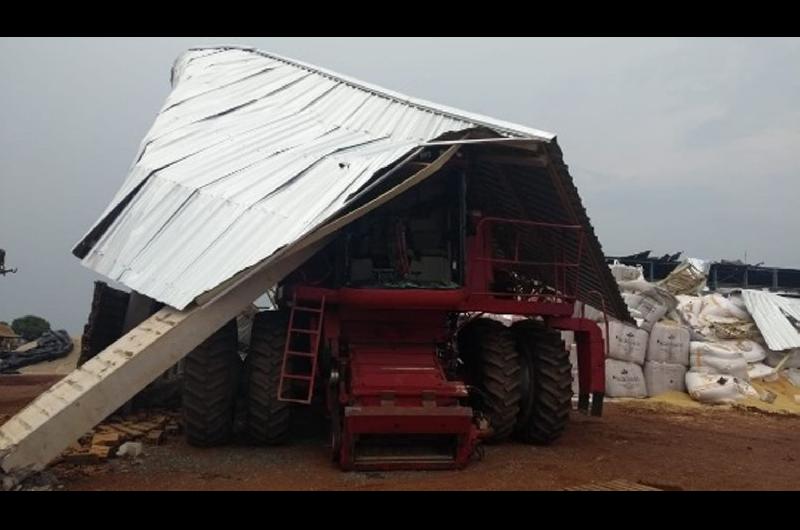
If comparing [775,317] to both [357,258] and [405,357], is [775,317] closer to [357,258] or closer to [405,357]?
[405,357]

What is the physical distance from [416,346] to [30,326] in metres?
21.1

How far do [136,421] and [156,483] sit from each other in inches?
130

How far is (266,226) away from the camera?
313 inches

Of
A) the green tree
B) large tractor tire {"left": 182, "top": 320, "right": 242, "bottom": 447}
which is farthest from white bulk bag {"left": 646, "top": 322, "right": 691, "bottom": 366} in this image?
the green tree

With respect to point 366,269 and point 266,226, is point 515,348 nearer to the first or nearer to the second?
point 366,269

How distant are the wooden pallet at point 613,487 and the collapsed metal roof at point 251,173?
3.32 meters

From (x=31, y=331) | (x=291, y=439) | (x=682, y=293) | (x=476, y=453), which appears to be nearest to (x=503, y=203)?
(x=476, y=453)

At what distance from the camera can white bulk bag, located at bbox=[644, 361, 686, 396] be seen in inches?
577

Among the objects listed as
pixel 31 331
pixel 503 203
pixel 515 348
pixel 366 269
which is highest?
pixel 503 203

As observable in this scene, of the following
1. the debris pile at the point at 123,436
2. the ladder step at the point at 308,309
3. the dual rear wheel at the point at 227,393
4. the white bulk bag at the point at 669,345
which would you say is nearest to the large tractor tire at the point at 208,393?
the dual rear wheel at the point at 227,393

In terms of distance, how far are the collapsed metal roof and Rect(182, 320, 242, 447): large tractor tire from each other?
917mm

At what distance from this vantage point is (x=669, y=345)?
48.0 feet

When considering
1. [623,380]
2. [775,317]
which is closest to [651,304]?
[623,380]

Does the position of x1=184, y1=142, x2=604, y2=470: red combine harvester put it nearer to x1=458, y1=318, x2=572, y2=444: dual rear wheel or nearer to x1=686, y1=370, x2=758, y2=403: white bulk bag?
x1=458, y1=318, x2=572, y2=444: dual rear wheel
